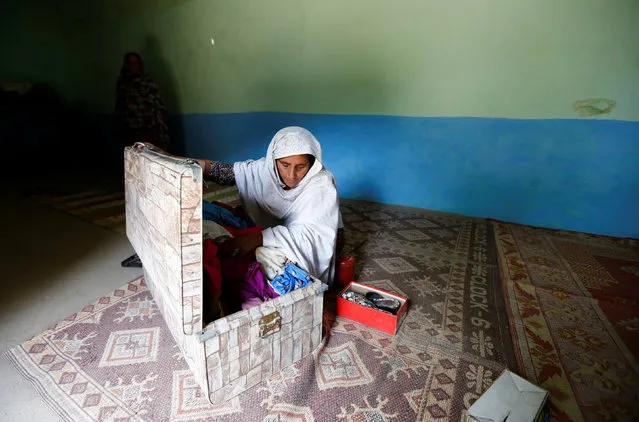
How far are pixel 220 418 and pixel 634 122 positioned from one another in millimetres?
3312

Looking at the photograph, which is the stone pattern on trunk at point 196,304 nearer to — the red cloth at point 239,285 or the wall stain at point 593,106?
the red cloth at point 239,285

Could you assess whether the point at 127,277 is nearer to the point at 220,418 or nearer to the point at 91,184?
the point at 220,418

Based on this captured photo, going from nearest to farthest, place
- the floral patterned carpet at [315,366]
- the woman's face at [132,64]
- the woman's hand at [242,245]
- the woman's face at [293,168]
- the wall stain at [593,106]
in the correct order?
the floral patterned carpet at [315,366] → the woman's hand at [242,245] → the woman's face at [293,168] → the wall stain at [593,106] → the woman's face at [132,64]

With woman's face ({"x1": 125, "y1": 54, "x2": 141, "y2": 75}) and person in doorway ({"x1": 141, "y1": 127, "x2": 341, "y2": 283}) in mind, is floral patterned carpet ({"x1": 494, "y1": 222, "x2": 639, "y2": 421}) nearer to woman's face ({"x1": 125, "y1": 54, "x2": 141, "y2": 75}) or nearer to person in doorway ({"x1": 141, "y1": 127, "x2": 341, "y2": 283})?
person in doorway ({"x1": 141, "y1": 127, "x2": 341, "y2": 283})

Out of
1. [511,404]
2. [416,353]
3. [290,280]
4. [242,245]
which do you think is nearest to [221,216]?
[242,245]

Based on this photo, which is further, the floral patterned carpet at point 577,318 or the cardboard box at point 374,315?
the cardboard box at point 374,315

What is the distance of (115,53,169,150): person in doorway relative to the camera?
3.70m

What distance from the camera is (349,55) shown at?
3.29 metres

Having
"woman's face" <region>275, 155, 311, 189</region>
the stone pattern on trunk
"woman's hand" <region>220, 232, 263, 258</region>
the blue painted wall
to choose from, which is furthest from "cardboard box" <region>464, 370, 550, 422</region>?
the blue painted wall

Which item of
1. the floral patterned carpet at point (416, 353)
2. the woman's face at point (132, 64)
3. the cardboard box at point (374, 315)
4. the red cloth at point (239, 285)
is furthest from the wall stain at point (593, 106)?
the woman's face at point (132, 64)

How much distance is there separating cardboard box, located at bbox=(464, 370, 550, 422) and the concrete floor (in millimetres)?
1306

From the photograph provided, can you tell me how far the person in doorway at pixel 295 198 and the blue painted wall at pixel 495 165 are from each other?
1858mm

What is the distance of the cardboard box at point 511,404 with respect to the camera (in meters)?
0.89

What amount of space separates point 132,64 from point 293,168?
3.29 metres
